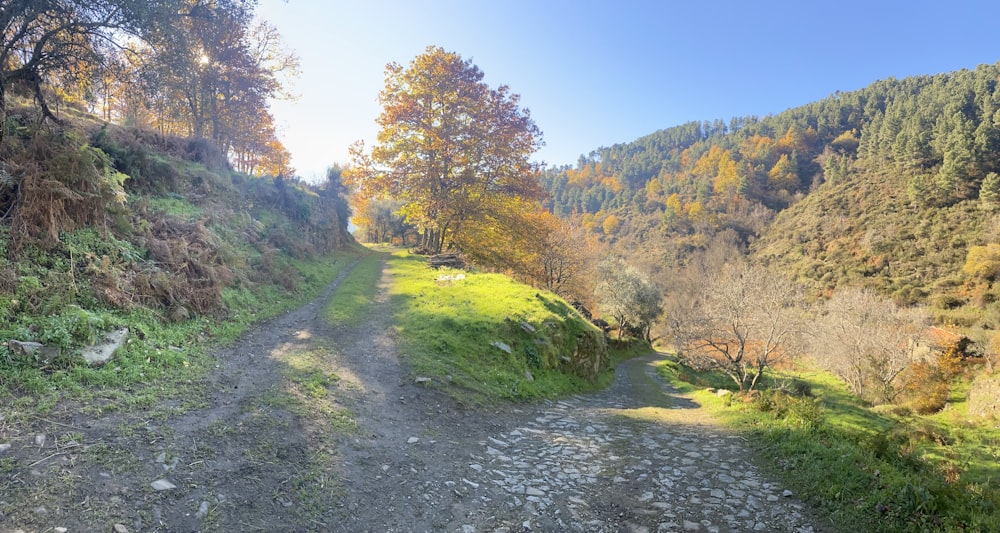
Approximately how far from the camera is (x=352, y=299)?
16641 millimetres

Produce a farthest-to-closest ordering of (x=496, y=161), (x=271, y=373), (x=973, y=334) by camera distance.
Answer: (x=973, y=334)
(x=496, y=161)
(x=271, y=373)

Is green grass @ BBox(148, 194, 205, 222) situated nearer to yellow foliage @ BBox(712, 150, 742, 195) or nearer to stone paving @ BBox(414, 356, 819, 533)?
stone paving @ BBox(414, 356, 819, 533)

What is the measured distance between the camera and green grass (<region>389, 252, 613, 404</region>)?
33.4 feet

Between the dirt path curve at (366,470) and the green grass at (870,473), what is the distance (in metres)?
0.47

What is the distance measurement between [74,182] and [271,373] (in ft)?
21.5

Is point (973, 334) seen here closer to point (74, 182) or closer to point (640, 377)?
point (640, 377)

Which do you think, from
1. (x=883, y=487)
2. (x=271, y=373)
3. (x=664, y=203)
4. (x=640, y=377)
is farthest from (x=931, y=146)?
(x=271, y=373)

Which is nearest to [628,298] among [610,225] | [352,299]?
[352,299]

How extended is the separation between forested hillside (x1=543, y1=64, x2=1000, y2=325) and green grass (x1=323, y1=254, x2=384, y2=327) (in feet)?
47.7

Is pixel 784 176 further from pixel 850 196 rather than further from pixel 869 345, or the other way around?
pixel 869 345

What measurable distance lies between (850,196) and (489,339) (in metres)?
111

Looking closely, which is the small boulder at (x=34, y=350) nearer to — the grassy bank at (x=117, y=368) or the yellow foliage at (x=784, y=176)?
the grassy bank at (x=117, y=368)

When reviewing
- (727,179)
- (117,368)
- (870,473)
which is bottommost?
(870,473)

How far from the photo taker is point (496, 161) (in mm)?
26875
